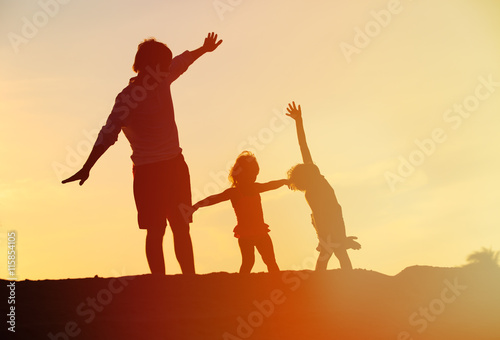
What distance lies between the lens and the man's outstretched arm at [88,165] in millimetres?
8094

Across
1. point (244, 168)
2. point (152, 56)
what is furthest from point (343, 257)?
point (152, 56)

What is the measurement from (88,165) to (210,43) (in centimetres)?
252

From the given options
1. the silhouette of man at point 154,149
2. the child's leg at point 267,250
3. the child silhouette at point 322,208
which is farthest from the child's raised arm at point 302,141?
the silhouette of man at point 154,149

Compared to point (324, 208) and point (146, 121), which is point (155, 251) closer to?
point (146, 121)

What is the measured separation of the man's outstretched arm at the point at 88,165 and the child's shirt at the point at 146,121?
97mm

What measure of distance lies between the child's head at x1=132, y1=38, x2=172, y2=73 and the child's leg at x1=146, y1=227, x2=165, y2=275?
201 cm

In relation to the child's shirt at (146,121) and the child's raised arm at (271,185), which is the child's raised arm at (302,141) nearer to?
the child's raised arm at (271,185)

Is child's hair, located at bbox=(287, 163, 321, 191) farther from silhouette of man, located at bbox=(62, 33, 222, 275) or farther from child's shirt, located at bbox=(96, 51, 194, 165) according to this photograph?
child's shirt, located at bbox=(96, 51, 194, 165)

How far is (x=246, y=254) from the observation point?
38.0ft

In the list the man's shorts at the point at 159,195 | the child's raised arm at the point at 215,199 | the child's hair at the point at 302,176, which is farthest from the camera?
the child's hair at the point at 302,176

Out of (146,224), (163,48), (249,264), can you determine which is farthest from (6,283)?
(249,264)

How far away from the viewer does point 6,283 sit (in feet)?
27.2

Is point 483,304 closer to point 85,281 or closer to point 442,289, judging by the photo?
point 442,289

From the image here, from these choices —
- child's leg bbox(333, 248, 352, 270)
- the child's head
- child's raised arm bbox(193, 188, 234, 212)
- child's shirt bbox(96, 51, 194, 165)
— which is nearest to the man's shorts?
child's shirt bbox(96, 51, 194, 165)
